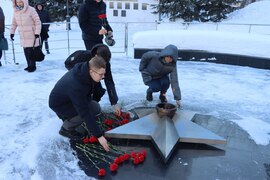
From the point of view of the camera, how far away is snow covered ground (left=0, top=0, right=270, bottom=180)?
2.87 meters

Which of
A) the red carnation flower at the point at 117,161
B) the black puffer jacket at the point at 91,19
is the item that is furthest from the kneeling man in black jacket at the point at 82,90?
the black puffer jacket at the point at 91,19

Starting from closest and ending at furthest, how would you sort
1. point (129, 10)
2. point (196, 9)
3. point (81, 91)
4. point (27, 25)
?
1. point (81, 91)
2. point (27, 25)
3. point (196, 9)
4. point (129, 10)

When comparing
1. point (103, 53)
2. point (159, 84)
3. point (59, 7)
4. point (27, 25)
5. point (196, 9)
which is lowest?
point (159, 84)

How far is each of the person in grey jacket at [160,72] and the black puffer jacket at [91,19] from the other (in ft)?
2.88

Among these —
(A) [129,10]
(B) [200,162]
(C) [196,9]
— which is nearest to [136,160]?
(B) [200,162]

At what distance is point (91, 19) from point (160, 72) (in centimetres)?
133

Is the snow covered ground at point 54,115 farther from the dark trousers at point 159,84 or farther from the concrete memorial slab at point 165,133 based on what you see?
the concrete memorial slab at point 165,133

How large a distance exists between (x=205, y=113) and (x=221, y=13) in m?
10.6

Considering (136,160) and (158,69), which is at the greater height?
(158,69)

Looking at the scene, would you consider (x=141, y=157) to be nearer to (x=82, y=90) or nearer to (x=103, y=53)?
(x=82, y=90)

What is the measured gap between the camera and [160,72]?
4199 mm

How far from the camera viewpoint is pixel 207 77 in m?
6.08

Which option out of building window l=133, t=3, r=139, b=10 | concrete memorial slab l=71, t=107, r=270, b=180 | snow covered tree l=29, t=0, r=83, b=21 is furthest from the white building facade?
concrete memorial slab l=71, t=107, r=270, b=180

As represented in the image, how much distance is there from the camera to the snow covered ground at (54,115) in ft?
9.41
